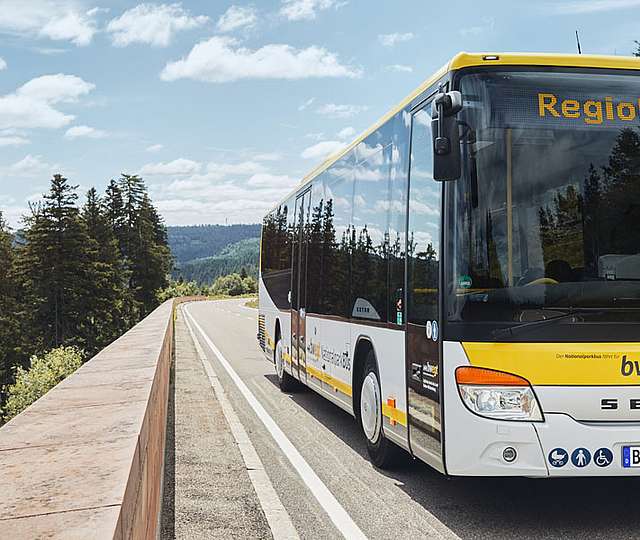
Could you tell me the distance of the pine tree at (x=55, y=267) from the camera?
74562 mm

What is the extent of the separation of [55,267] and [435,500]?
71.5m

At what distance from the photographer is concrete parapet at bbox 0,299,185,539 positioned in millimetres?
2812

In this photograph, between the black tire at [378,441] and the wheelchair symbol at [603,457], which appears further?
the black tire at [378,441]

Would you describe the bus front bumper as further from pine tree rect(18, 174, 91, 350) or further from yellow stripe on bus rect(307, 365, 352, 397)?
pine tree rect(18, 174, 91, 350)

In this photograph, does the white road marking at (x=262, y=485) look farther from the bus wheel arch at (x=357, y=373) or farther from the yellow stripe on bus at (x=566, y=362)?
the yellow stripe on bus at (x=566, y=362)

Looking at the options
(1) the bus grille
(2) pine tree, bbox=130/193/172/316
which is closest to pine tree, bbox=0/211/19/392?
(2) pine tree, bbox=130/193/172/316

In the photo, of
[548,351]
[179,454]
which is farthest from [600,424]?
[179,454]

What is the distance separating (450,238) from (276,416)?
240 inches

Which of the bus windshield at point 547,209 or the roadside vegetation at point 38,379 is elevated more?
the bus windshield at point 547,209

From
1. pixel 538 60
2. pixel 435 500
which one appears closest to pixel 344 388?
pixel 435 500

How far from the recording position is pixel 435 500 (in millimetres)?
7098

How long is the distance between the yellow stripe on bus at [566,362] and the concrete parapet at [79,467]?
2335mm

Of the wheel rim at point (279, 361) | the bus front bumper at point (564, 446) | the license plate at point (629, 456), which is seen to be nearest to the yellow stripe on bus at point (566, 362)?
the bus front bumper at point (564, 446)

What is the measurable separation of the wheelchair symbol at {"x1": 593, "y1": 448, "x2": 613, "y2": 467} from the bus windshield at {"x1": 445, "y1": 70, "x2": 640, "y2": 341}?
0.74 metres
